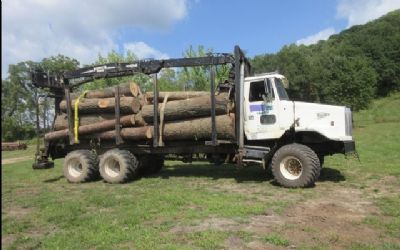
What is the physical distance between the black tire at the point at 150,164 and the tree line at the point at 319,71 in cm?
1656

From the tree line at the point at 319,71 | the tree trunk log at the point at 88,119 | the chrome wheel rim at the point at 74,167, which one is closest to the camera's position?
the tree trunk log at the point at 88,119

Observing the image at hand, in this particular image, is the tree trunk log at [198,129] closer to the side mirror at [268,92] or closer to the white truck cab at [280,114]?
the white truck cab at [280,114]

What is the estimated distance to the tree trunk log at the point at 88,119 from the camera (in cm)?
1439

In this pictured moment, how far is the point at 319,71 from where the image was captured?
70938mm

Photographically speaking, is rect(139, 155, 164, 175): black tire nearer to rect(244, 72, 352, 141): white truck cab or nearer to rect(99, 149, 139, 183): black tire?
rect(99, 149, 139, 183): black tire

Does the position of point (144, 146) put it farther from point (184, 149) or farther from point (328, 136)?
point (328, 136)

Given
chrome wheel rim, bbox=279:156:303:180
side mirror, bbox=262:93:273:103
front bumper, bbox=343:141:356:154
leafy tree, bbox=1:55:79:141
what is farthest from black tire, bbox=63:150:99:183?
leafy tree, bbox=1:55:79:141

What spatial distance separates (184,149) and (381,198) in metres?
5.95

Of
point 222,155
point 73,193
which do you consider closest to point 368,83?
point 222,155

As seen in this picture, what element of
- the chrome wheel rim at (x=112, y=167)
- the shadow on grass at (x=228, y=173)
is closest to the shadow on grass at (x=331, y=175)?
the shadow on grass at (x=228, y=173)

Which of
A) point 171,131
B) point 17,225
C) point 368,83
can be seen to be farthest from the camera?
point 368,83

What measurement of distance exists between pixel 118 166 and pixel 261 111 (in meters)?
4.74

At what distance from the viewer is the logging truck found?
12203mm

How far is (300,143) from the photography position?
12977 mm
